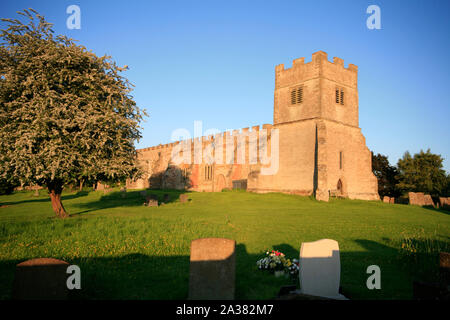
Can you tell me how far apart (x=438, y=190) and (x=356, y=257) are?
38.2 metres

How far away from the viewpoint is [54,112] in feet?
41.6

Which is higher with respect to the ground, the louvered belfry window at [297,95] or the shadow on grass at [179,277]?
the louvered belfry window at [297,95]

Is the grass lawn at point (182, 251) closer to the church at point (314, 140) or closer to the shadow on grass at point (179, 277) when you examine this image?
the shadow on grass at point (179, 277)

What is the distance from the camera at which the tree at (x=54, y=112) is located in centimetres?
1254

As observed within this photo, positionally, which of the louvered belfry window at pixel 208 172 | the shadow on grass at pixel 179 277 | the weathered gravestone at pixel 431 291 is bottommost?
the shadow on grass at pixel 179 277

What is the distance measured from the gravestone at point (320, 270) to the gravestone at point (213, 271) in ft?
4.62

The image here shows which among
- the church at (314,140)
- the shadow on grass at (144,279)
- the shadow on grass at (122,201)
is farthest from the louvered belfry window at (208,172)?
the shadow on grass at (144,279)

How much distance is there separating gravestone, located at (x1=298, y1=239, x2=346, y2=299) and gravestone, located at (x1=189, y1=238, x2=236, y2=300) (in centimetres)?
141

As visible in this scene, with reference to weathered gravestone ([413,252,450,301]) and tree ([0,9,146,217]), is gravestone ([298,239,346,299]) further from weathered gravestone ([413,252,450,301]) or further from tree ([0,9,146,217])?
tree ([0,9,146,217])

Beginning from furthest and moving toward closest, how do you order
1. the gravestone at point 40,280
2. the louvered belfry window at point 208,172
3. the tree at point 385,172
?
the louvered belfry window at point 208,172 < the tree at point 385,172 < the gravestone at point 40,280

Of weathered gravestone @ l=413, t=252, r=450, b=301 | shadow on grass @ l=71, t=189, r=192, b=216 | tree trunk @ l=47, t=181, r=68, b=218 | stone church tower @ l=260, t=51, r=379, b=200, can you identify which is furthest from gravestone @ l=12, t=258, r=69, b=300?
stone church tower @ l=260, t=51, r=379, b=200

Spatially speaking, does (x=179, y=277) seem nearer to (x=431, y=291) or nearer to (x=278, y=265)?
(x=278, y=265)

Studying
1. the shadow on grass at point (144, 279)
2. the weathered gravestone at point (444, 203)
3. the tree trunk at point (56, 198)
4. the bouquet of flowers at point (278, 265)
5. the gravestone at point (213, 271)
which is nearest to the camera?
the gravestone at point (213, 271)
